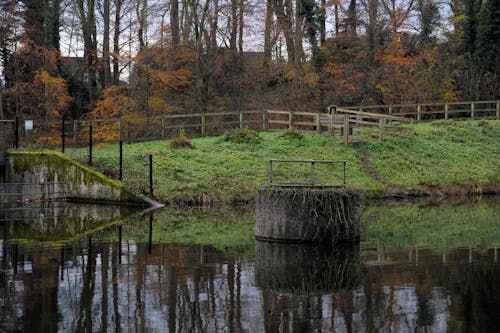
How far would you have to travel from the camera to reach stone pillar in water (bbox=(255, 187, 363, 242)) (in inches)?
622

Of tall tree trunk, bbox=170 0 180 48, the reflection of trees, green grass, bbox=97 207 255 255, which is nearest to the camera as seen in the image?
the reflection of trees

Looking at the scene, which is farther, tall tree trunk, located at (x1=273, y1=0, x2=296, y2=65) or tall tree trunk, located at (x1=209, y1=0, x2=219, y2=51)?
tall tree trunk, located at (x1=273, y1=0, x2=296, y2=65)

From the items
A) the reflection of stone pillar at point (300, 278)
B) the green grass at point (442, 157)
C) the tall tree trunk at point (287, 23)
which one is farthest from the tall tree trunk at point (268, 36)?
the reflection of stone pillar at point (300, 278)

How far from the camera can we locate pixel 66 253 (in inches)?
599

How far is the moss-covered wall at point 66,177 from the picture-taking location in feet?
86.4

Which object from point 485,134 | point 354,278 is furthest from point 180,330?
point 485,134

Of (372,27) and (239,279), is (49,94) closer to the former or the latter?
(372,27)

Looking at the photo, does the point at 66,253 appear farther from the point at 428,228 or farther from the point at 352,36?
the point at 352,36

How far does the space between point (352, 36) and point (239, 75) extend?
28.5 ft

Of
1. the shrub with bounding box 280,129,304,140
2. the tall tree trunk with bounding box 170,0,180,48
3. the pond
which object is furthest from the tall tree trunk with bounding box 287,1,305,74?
the pond

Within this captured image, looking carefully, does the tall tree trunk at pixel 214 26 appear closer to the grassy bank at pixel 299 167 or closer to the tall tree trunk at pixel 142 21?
the tall tree trunk at pixel 142 21

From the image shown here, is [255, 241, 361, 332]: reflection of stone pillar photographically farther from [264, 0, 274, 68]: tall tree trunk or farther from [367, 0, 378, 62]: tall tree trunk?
[367, 0, 378, 62]: tall tree trunk

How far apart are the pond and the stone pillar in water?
469 millimetres

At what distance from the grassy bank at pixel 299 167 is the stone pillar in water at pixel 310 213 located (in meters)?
9.50
